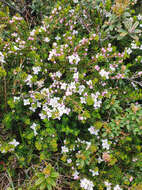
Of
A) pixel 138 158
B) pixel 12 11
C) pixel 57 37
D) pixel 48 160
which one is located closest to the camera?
pixel 138 158

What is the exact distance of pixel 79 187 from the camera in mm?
2488

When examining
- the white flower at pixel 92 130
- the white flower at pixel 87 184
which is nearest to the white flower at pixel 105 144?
the white flower at pixel 92 130

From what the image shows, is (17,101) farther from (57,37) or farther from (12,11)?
(12,11)

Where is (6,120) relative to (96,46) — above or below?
below

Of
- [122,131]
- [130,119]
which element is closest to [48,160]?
[122,131]

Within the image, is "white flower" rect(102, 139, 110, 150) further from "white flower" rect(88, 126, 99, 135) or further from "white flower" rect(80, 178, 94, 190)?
"white flower" rect(80, 178, 94, 190)

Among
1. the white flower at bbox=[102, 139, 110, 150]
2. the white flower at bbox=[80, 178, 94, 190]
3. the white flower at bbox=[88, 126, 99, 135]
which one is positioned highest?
the white flower at bbox=[88, 126, 99, 135]

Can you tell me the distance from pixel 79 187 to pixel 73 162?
1.09 ft

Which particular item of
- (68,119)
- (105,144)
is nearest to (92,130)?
(105,144)

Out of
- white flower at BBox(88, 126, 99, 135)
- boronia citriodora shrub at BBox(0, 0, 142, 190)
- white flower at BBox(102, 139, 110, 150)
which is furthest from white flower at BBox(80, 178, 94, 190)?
white flower at BBox(88, 126, 99, 135)

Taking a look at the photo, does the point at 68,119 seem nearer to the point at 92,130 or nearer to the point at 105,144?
the point at 92,130

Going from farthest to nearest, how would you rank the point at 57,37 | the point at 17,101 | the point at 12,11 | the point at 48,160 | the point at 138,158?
1. the point at 12,11
2. the point at 57,37
3. the point at 48,160
4. the point at 138,158
5. the point at 17,101

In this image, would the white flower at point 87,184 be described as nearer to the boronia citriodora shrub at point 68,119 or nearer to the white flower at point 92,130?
the boronia citriodora shrub at point 68,119

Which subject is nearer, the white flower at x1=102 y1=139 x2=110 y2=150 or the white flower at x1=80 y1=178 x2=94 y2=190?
the white flower at x1=80 y1=178 x2=94 y2=190
